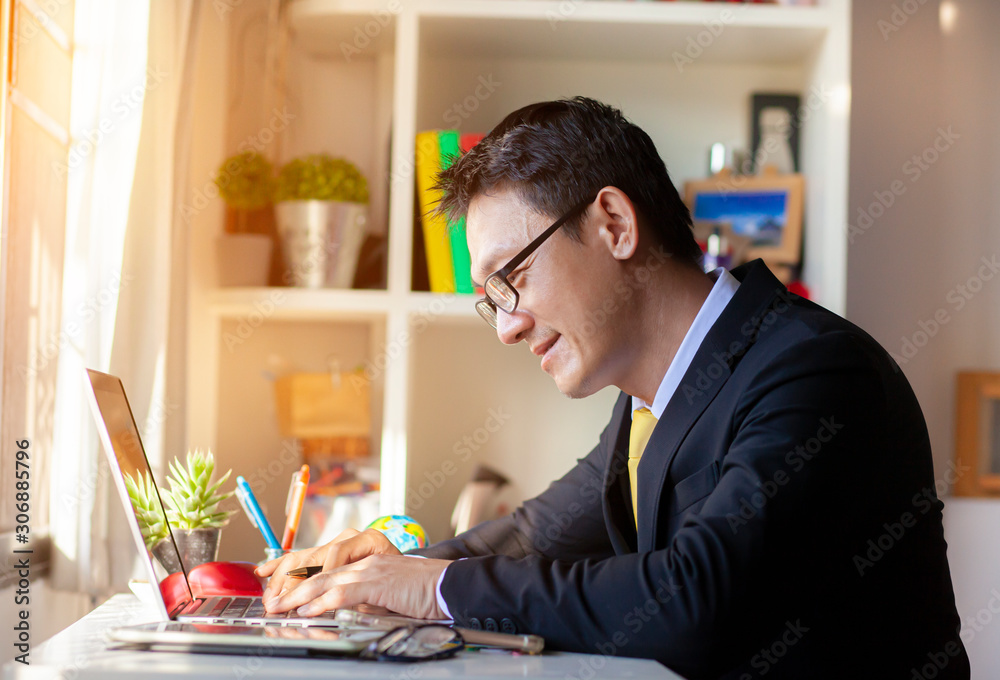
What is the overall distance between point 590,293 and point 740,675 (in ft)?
1.70

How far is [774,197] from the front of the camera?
2.01 metres

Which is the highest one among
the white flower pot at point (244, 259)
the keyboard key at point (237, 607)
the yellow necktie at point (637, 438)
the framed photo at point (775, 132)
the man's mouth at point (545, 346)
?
the framed photo at point (775, 132)

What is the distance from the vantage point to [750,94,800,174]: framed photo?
6.92ft

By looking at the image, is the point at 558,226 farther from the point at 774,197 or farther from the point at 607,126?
the point at 774,197

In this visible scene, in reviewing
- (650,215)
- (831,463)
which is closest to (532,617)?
(831,463)

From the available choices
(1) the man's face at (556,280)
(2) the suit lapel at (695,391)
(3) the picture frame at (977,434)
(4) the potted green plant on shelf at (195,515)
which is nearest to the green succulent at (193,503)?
(4) the potted green plant on shelf at (195,515)

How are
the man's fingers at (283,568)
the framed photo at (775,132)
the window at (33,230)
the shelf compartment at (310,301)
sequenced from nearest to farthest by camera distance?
the man's fingers at (283,568) < the window at (33,230) < the shelf compartment at (310,301) < the framed photo at (775,132)

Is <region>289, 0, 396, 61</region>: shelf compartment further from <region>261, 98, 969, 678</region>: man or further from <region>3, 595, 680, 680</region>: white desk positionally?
<region>3, 595, 680, 680</region>: white desk

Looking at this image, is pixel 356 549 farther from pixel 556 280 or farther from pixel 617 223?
pixel 617 223

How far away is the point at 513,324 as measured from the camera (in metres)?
1.24

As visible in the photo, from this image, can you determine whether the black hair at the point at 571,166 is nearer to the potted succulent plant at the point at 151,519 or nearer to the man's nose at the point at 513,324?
the man's nose at the point at 513,324

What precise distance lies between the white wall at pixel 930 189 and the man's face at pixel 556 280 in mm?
1243

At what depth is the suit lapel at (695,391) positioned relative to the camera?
3.53ft

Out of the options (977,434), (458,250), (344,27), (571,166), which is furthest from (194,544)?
(977,434)
